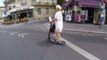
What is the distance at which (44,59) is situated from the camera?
10.3 meters

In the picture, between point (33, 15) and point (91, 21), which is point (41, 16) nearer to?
point (33, 15)

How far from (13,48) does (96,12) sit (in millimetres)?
27200

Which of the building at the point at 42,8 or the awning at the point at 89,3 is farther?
the building at the point at 42,8

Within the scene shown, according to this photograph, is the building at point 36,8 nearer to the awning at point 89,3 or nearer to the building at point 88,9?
the building at point 88,9

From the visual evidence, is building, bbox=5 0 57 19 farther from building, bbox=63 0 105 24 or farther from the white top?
the white top

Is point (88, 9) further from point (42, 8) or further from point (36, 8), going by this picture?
point (42, 8)

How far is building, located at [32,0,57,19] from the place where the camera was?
252 feet

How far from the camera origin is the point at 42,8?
77.9m

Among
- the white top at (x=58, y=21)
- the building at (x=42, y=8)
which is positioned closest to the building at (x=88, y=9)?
the white top at (x=58, y=21)

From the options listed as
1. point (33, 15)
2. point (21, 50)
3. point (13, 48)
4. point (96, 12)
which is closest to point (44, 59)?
point (21, 50)

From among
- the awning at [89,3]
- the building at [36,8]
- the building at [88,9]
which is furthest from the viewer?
the building at [36,8]

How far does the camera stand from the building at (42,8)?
3024 inches

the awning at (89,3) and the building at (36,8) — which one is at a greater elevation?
the awning at (89,3)

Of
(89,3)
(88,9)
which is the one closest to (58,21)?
(89,3)
